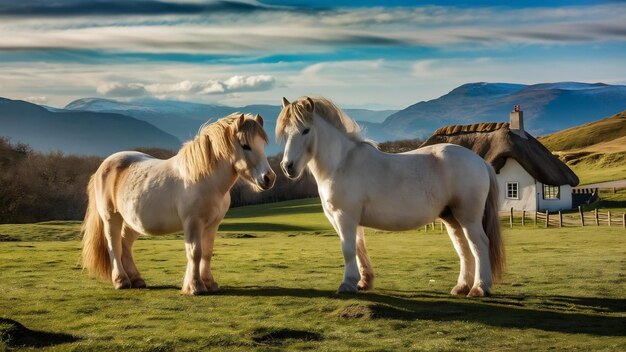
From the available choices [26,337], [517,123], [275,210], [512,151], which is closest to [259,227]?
[275,210]

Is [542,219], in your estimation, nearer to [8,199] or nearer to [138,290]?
[138,290]

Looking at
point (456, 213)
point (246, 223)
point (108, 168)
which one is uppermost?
point (108, 168)

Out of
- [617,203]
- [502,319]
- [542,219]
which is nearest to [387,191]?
[502,319]

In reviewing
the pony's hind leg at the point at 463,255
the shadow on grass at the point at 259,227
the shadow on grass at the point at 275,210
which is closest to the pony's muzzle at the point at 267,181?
the pony's hind leg at the point at 463,255

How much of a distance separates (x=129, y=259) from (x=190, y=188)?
2.01 meters

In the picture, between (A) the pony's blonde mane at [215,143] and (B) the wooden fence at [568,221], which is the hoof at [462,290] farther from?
(B) the wooden fence at [568,221]

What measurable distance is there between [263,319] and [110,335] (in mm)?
1757

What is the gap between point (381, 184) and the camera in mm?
9336

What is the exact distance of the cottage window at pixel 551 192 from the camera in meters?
45.3

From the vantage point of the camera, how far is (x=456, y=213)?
31.1 ft

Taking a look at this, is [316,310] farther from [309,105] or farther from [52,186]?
[52,186]

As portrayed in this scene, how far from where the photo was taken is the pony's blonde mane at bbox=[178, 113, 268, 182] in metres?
9.65

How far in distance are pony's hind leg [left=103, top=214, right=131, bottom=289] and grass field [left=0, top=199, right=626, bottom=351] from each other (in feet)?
1.35

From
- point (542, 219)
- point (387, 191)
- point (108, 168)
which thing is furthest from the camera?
point (542, 219)
